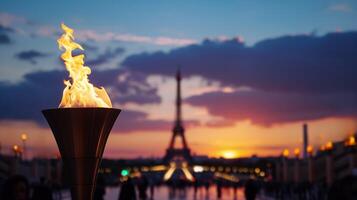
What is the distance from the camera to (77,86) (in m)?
10.3

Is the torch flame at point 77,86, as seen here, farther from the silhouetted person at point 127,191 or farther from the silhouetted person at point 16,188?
the silhouetted person at point 127,191

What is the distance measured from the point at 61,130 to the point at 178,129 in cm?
10274

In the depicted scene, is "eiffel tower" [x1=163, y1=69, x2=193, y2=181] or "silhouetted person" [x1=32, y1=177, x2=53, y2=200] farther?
"eiffel tower" [x1=163, y1=69, x2=193, y2=181]

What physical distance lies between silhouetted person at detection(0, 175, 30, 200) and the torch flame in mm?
4709

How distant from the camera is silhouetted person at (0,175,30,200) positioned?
17.4 ft

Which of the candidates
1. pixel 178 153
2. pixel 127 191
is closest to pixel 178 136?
pixel 178 153

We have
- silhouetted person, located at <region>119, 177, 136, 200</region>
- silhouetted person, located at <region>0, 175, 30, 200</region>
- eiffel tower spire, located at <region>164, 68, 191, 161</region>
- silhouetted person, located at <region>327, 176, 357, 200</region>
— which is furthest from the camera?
eiffel tower spire, located at <region>164, 68, 191, 161</region>

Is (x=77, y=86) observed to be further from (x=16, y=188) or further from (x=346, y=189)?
(x=346, y=189)

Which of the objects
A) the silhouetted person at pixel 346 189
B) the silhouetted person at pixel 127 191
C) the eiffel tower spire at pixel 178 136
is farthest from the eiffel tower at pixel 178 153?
the silhouetted person at pixel 346 189

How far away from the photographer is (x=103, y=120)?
31.7ft

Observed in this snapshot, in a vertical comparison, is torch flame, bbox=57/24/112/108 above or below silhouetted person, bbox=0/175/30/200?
above

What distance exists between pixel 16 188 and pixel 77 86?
5087mm

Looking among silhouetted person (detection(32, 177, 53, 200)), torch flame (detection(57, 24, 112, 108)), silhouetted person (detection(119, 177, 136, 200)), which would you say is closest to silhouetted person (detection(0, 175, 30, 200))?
torch flame (detection(57, 24, 112, 108))

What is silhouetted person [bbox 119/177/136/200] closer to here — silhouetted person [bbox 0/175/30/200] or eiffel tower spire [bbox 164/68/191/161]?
silhouetted person [bbox 0/175/30/200]
